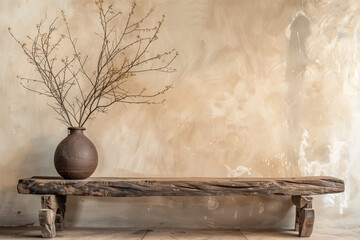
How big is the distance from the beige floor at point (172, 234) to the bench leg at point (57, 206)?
0.23ft

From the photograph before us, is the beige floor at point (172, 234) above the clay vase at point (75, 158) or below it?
below

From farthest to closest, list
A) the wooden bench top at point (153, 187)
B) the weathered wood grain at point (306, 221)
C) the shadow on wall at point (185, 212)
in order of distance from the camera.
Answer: the shadow on wall at point (185, 212)
the weathered wood grain at point (306, 221)
the wooden bench top at point (153, 187)

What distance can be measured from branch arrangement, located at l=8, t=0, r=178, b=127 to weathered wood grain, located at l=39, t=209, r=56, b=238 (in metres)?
0.68

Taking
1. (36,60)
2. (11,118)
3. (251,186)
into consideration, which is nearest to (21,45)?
(36,60)

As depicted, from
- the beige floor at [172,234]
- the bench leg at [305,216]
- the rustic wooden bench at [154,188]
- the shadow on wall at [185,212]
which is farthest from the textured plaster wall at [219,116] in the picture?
the rustic wooden bench at [154,188]

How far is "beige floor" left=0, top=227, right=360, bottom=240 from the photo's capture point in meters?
2.45

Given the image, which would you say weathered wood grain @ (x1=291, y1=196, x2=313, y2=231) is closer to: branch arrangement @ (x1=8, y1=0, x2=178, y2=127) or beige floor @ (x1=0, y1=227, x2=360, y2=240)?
beige floor @ (x1=0, y1=227, x2=360, y2=240)

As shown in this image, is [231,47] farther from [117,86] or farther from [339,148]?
[339,148]

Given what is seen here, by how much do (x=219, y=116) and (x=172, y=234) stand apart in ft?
2.80

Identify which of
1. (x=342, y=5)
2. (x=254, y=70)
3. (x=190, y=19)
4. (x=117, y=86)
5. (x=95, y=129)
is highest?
(x=342, y=5)

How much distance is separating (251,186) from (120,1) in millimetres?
1568

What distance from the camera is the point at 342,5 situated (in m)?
2.86

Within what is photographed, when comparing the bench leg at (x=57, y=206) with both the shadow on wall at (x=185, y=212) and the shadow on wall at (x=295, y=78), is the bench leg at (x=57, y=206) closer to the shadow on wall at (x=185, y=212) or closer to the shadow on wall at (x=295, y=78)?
the shadow on wall at (x=185, y=212)

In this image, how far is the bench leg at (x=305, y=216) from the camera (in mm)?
2434
